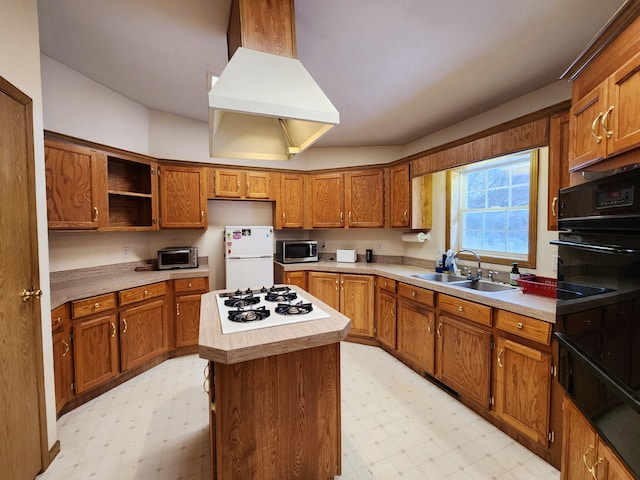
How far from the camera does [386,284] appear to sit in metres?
3.07

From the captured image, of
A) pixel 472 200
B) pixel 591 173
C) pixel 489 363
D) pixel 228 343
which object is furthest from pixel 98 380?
pixel 472 200

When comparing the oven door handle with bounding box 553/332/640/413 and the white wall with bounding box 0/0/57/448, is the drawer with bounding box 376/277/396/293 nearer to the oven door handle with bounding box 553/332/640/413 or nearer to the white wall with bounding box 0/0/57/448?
the oven door handle with bounding box 553/332/640/413

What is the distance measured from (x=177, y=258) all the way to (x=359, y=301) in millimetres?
2205

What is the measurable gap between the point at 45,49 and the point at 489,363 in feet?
13.3

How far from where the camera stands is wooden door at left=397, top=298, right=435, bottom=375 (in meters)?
2.46

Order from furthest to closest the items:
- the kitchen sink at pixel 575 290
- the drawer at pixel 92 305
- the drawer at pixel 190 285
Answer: the drawer at pixel 190 285
the drawer at pixel 92 305
the kitchen sink at pixel 575 290

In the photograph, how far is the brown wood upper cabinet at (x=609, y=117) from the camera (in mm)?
947

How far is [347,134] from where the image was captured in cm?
346

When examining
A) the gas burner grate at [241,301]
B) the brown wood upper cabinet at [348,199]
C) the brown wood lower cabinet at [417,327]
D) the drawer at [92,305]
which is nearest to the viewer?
the gas burner grate at [241,301]

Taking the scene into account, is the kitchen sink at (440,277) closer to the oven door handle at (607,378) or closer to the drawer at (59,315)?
the oven door handle at (607,378)

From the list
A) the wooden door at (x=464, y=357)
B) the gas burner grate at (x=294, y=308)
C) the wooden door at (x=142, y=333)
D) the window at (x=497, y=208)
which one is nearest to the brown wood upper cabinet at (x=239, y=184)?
the wooden door at (x=142, y=333)

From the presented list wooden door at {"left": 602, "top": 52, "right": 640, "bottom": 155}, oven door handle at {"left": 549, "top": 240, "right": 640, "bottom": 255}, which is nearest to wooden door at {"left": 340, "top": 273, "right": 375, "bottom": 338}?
oven door handle at {"left": 549, "top": 240, "right": 640, "bottom": 255}

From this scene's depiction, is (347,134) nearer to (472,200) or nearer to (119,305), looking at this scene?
(472,200)

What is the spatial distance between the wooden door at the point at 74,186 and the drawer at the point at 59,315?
67cm
